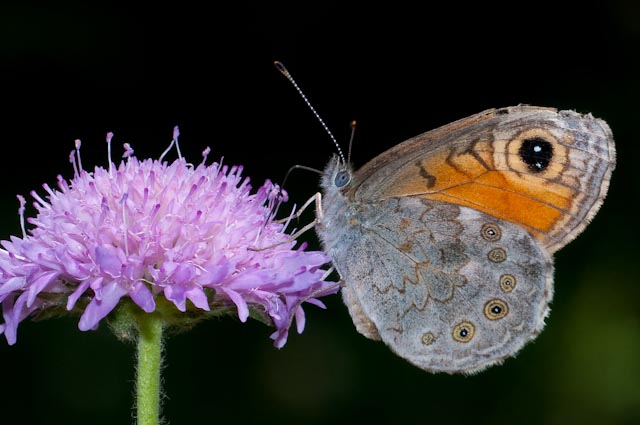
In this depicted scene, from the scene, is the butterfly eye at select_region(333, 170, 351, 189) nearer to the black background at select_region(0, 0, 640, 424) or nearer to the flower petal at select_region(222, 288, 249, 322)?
the flower petal at select_region(222, 288, 249, 322)

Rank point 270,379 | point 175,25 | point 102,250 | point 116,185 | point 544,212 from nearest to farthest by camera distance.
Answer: point 102,250, point 116,185, point 544,212, point 270,379, point 175,25

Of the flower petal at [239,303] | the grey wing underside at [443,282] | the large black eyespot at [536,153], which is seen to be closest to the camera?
the flower petal at [239,303]

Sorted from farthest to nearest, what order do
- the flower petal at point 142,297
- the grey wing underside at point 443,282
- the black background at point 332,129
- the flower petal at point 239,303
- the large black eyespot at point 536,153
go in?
the black background at point 332,129 < the large black eyespot at point 536,153 < the grey wing underside at point 443,282 < the flower petal at point 239,303 < the flower petal at point 142,297

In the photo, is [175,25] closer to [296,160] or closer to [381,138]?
[296,160]

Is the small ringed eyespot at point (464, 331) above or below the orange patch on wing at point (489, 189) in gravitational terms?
below

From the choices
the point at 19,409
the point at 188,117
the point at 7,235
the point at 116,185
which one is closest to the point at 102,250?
the point at 116,185

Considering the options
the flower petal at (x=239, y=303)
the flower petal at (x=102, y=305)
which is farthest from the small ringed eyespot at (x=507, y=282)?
the flower petal at (x=102, y=305)

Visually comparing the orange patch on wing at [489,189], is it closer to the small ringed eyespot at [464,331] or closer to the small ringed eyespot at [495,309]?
the small ringed eyespot at [495,309]

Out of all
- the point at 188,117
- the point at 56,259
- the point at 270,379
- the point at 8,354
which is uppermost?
the point at 56,259
